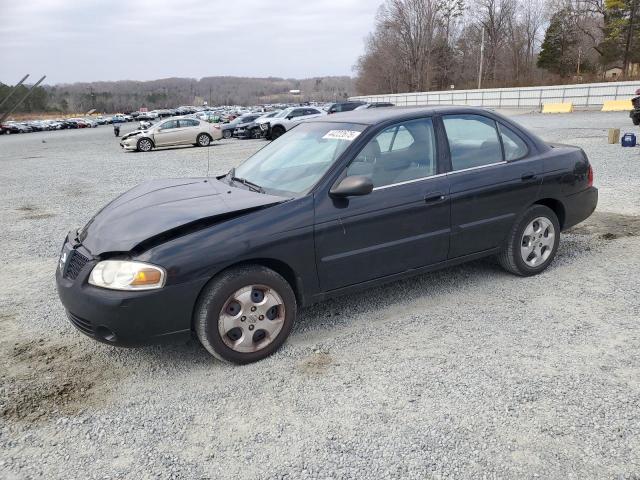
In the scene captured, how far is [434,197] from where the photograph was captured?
4.14m

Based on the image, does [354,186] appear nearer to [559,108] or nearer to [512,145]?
[512,145]

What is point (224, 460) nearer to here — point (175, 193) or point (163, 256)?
point (163, 256)

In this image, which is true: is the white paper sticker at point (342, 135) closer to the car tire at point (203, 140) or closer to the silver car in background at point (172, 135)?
the silver car in background at point (172, 135)

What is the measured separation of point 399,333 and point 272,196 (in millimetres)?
1389

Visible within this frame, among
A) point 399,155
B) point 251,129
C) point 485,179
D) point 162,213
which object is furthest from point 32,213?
point 251,129

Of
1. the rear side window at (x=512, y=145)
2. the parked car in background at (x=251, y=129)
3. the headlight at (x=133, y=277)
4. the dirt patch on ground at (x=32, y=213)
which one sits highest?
the rear side window at (x=512, y=145)

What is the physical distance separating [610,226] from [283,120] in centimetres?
1968

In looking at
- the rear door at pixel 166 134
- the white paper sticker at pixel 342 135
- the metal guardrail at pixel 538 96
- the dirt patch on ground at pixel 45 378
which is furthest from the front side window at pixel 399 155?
the metal guardrail at pixel 538 96

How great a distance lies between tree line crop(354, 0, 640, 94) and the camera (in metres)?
62.7

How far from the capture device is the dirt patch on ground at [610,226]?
6.15m

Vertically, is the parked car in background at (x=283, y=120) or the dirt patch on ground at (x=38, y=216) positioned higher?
the parked car in background at (x=283, y=120)

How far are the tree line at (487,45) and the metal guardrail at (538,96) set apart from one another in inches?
585

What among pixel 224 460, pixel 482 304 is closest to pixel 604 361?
pixel 482 304

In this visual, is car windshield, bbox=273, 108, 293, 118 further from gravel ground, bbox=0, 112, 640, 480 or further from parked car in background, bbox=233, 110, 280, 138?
gravel ground, bbox=0, 112, 640, 480
